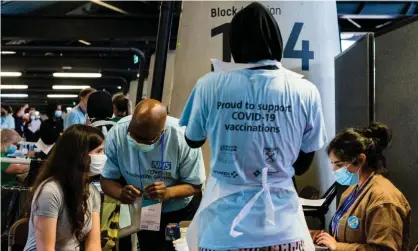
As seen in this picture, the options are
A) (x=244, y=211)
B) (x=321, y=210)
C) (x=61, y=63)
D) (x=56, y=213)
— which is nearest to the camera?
(x=244, y=211)

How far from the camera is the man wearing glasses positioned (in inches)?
112

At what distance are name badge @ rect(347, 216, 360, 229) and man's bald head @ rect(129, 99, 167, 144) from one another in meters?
1.00

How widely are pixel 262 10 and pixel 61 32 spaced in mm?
9549

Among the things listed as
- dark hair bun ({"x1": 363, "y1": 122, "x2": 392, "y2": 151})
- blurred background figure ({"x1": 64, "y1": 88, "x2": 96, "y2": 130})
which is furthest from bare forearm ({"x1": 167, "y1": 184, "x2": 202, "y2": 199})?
blurred background figure ({"x1": 64, "y1": 88, "x2": 96, "y2": 130})

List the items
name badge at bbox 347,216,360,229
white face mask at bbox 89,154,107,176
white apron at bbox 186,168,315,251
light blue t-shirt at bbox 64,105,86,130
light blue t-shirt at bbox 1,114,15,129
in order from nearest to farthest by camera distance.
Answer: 1. white apron at bbox 186,168,315,251
2. name badge at bbox 347,216,360,229
3. white face mask at bbox 89,154,107,176
4. light blue t-shirt at bbox 64,105,86,130
5. light blue t-shirt at bbox 1,114,15,129

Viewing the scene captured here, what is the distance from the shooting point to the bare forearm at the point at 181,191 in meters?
2.88

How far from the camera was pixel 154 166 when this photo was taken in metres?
2.94

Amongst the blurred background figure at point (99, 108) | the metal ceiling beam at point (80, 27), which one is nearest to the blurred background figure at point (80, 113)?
the blurred background figure at point (99, 108)

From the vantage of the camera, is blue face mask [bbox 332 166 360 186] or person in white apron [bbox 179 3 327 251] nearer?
person in white apron [bbox 179 3 327 251]

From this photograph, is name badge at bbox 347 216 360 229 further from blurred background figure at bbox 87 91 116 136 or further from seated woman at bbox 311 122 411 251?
blurred background figure at bbox 87 91 116 136

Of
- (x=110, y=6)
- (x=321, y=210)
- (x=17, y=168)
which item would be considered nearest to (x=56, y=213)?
(x=321, y=210)

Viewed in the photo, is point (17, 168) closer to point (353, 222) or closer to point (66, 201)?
point (66, 201)

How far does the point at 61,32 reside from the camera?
10.8m

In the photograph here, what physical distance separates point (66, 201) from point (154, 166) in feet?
1.58
